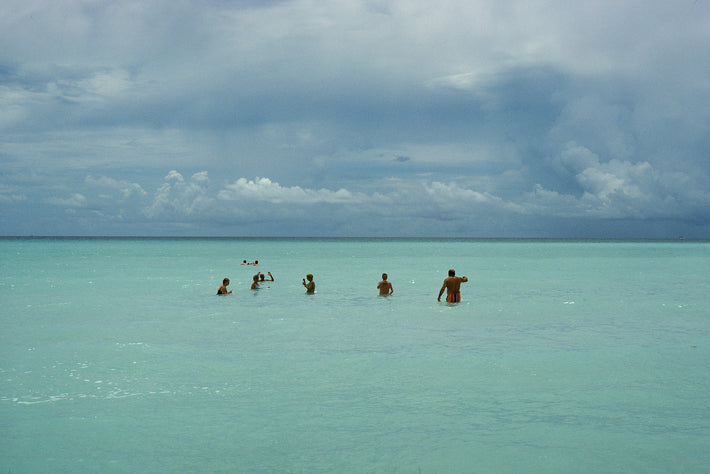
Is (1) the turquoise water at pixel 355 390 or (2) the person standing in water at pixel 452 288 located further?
(2) the person standing in water at pixel 452 288

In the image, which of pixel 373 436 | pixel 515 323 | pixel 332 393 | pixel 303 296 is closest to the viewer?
pixel 373 436

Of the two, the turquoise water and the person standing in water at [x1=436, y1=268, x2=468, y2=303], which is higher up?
the person standing in water at [x1=436, y1=268, x2=468, y2=303]

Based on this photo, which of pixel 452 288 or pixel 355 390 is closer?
pixel 355 390

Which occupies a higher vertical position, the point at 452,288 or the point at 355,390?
the point at 452,288

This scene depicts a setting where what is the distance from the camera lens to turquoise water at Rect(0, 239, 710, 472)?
880 centimetres

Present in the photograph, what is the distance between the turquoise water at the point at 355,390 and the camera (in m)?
8.80

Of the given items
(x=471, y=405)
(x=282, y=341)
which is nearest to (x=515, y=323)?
(x=282, y=341)

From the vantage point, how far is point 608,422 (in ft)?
33.2

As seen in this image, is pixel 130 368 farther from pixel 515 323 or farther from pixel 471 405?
pixel 515 323

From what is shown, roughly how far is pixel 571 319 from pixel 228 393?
15.5m

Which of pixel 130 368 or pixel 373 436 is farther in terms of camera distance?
pixel 130 368

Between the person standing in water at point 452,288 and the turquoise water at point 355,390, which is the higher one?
the person standing in water at point 452,288

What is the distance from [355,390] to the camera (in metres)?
12.2

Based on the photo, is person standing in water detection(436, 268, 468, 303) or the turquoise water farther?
person standing in water detection(436, 268, 468, 303)
